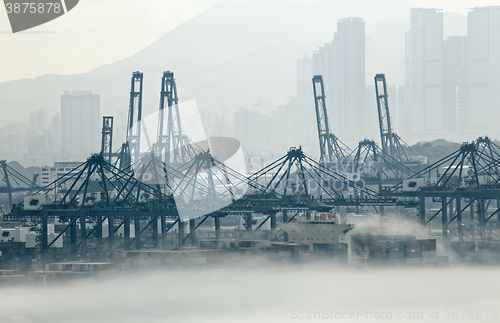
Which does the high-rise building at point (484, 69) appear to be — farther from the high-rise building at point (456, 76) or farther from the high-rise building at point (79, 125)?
the high-rise building at point (79, 125)

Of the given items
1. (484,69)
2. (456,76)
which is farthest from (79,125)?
(484,69)

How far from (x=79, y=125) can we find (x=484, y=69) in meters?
89.0

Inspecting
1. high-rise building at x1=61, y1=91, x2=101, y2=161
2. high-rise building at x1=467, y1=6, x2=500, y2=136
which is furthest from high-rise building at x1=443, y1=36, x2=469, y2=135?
high-rise building at x1=61, y1=91, x2=101, y2=161

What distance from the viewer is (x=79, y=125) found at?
195250 millimetres

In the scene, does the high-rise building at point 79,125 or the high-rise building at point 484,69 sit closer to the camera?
the high-rise building at point 484,69

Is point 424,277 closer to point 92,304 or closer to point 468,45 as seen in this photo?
point 92,304

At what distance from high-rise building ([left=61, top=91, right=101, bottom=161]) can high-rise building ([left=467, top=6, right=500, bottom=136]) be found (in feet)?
271

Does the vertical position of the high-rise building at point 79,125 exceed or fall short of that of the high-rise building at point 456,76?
it falls short

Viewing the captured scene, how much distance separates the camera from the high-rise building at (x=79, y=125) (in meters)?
194

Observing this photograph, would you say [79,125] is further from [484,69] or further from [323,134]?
[323,134]

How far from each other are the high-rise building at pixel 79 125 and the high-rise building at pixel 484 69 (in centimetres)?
8250

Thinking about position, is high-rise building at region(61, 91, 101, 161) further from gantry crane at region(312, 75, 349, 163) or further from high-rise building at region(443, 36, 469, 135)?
gantry crane at region(312, 75, 349, 163)

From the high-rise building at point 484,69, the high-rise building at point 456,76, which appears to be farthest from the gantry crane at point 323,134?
the high-rise building at point 456,76

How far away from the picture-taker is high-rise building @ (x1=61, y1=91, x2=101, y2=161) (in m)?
194
